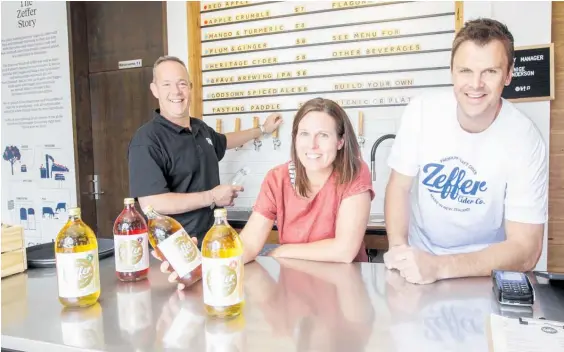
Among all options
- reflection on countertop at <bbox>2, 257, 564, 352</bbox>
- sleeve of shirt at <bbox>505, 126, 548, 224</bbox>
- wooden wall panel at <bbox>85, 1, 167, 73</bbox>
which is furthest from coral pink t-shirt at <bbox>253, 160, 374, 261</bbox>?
wooden wall panel at <bbox>85, 1, 167, 73</bbox>

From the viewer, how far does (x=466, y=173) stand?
1.60 m

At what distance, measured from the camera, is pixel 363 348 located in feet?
2.75

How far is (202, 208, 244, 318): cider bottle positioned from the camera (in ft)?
3.19

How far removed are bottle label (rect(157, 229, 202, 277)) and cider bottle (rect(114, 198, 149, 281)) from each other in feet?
0.54

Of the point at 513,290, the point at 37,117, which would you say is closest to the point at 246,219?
the point at 513,290

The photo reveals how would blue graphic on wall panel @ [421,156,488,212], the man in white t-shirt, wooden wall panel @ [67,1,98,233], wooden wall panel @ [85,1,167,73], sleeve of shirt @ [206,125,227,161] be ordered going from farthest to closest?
wooden wall panel @ [67,1,98,233], wooden wall panel @ [85,1,167,73], sleeve of shirt @ [206,125,227,161], blue graphic on wall panel @ [421,156,488,212], the man in white t-shirt

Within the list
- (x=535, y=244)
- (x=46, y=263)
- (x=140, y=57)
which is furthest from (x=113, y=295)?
(x=140, y=57)

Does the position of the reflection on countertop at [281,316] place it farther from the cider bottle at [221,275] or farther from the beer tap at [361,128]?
the beer tap at [361,128]

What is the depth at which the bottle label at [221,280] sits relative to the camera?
0.97 meters

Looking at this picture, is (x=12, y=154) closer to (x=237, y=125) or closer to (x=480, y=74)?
(x=237, y=125)

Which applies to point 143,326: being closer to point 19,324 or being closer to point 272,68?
point 19,324

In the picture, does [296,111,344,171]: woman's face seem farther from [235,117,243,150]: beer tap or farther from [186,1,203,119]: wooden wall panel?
[186,1,203,119]: wooden wall panel

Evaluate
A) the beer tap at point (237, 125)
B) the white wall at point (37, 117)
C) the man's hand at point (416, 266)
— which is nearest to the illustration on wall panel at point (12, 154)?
the white wall at point (37, 117)

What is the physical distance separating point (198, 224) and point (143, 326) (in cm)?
132
